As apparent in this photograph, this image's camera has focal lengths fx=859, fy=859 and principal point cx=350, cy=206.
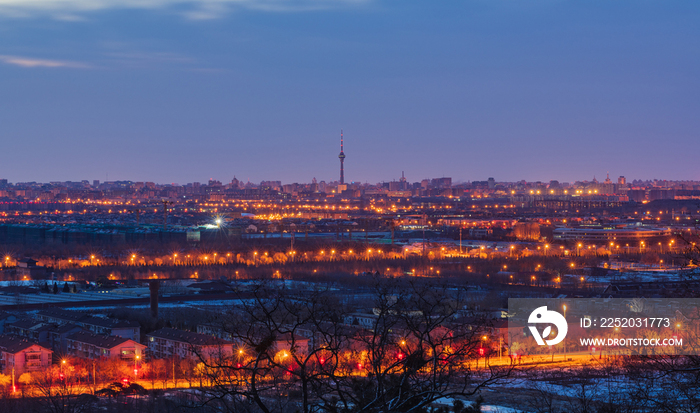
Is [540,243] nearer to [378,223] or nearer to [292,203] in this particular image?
[378,223]

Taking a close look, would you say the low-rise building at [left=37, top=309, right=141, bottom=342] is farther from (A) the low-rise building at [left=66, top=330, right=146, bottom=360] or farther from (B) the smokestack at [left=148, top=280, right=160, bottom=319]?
(B) the smokestack at [left=148, top=280, right=160, bottom=319]

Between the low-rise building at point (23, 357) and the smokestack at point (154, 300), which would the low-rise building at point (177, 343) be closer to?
the low-rise building at point (23, 357)

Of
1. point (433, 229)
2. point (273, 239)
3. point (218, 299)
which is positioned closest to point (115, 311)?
point (218, 299)

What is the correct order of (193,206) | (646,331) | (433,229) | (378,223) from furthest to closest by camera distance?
1. (193,206)
2. (378,223)
3. (433,229)
4. (646,331)

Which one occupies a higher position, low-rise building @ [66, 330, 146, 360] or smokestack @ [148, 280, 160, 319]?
smokestack @ [148, 280, 160, 319]

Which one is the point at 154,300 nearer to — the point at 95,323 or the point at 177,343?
the point at 95,323

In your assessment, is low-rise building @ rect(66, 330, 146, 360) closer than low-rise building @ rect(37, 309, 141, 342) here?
Yes

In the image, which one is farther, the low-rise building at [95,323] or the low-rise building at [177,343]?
the low-rise building at [95,323]

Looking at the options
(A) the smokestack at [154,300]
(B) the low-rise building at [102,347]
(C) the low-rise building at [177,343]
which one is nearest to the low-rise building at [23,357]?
(B) the low-rise building at [102,347]

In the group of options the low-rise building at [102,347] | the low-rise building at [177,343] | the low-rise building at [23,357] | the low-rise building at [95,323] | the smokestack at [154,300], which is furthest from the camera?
the smokestack at [154,300]

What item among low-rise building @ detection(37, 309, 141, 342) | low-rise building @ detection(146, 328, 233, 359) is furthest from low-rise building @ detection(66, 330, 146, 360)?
low-rise building @ detection(37, 309, 141, 342)

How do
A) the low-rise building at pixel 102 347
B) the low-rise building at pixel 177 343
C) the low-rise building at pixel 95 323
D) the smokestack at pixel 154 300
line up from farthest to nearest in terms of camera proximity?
the smokestack at pixel 154 300, the low-rise building at pixel 95 323, the low-rise building at pixel 102 347, the low-rise building at pixel 177 343
